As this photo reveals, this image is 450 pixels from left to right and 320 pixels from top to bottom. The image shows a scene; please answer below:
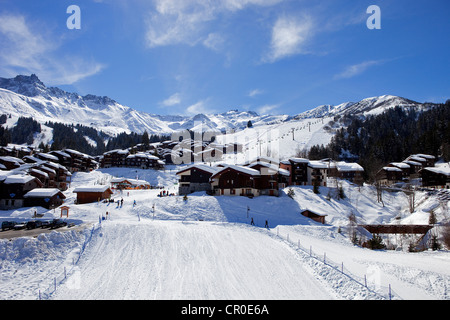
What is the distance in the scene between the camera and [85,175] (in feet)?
249

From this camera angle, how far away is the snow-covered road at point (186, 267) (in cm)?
1501

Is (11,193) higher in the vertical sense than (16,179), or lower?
lower

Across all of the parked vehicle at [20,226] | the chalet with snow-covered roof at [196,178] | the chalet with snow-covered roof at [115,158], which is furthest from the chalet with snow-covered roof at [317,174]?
the chalet with snow-covered roof at [115,158]

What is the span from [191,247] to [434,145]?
333ft

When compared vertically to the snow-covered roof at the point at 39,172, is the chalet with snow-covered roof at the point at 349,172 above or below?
above

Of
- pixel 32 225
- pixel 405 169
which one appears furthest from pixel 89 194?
pixel 405 169

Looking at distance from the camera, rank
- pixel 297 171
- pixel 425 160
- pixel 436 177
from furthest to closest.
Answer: pixel 425 160
pixel 297 171
pixel 436 177

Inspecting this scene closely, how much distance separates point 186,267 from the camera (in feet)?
61.6

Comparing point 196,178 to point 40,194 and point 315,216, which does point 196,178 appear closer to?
point 315,216

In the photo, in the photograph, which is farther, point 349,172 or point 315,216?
point 349,172

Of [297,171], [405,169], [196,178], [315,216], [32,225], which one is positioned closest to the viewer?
[32,225]

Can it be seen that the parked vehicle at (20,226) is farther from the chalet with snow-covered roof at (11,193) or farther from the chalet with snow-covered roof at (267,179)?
the chalet with snow-covered roof at (267,179)

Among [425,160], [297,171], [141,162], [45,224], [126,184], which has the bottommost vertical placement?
[45,224]
